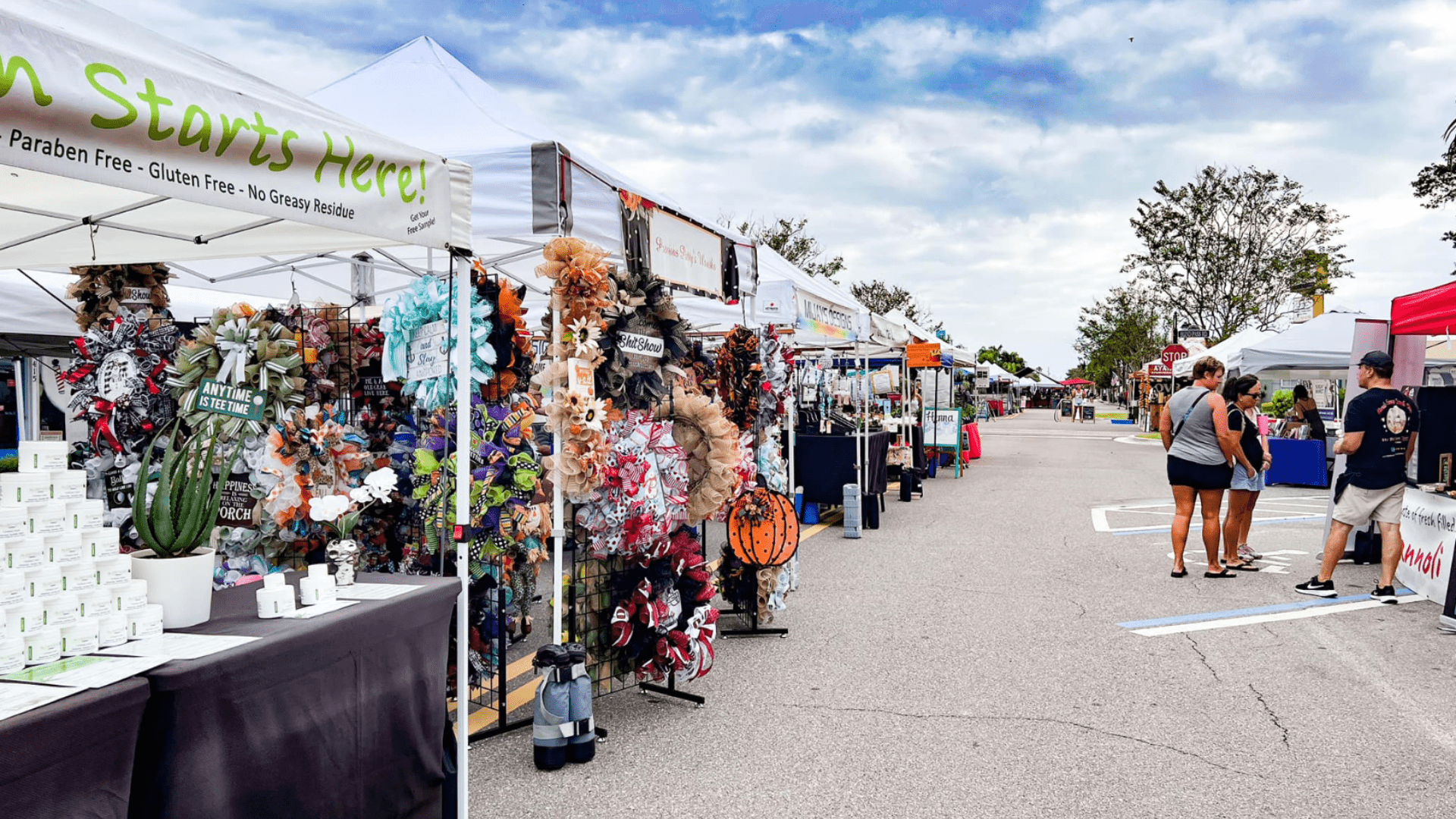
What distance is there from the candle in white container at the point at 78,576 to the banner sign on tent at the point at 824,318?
5780 mm

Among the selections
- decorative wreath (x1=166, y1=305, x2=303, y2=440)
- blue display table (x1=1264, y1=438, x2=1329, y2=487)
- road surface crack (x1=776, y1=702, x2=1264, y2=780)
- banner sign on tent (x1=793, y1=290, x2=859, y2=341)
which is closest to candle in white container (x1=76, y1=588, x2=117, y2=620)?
decorative wreath (x1=166, y1=305, x2=303, y2=440)

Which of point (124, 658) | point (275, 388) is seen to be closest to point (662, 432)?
point (275, 388)

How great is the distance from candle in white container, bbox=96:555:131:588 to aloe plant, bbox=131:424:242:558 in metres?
0.21

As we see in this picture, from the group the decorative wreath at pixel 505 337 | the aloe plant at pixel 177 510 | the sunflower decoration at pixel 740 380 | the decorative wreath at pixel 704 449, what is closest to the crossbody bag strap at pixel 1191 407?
the sunflower decoration at pixel 740 380

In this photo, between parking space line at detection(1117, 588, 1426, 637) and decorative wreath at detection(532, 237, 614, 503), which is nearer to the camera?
decorative wreath at detection(532, 237, 614, 503)

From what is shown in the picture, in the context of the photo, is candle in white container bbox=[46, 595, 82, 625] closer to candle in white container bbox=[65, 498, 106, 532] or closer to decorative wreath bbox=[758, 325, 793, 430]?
candle in white container bbox=[65, 498, 106, 532]

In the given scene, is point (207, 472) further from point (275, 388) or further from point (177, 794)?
point (275, 388)

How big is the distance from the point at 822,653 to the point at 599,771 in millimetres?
1948

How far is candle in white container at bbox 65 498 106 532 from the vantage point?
217cm

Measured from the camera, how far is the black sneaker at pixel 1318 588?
22.1 ft

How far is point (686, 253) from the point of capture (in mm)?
4875

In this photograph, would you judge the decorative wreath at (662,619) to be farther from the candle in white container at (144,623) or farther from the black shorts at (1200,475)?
the black shorts at (1200,475)

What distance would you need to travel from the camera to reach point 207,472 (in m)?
2.50

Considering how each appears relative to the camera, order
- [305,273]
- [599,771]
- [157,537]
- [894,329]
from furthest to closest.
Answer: [894,329] < [305,273] < [599,771] < [157,537]
